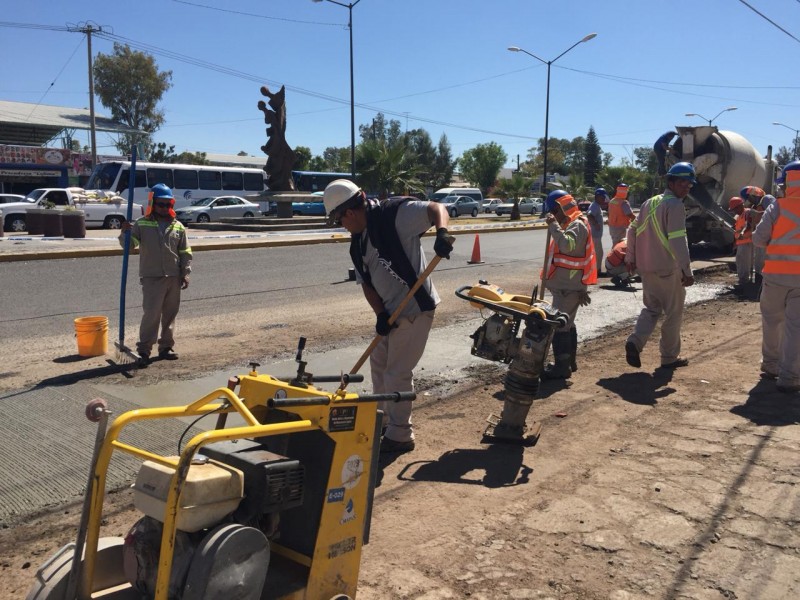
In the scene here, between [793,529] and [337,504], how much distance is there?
2.55m

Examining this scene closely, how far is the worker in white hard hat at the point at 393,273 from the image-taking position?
461cm

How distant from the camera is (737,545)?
3615 mm

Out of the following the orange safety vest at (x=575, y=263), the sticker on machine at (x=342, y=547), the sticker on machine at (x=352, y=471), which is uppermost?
the orange safety vest at (x=575, y=263)

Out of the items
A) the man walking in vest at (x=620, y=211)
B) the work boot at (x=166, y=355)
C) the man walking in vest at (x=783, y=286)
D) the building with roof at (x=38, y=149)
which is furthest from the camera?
the building with roof at (x=38, y=149)

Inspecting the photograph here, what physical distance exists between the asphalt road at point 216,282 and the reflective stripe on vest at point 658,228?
16.2 ft

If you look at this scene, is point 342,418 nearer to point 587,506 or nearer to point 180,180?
point 587,506

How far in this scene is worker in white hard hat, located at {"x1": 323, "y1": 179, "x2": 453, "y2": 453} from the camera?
461cm

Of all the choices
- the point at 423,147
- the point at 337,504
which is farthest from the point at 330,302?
the point at 423,147

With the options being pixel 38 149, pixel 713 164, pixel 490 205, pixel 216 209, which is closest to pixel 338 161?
pixel 490 205

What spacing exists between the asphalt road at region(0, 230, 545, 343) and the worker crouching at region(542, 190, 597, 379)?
4.47 meters

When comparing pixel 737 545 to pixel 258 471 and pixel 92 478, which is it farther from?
pixel 92 478

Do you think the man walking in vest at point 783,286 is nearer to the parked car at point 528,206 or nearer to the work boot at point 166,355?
the work boot at point 166,355

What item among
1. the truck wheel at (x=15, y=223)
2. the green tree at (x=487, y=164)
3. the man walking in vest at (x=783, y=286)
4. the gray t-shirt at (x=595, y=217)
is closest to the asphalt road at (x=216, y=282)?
the gray t-shirt at (x=595, y=217)

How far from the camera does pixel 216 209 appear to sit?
110 ft
